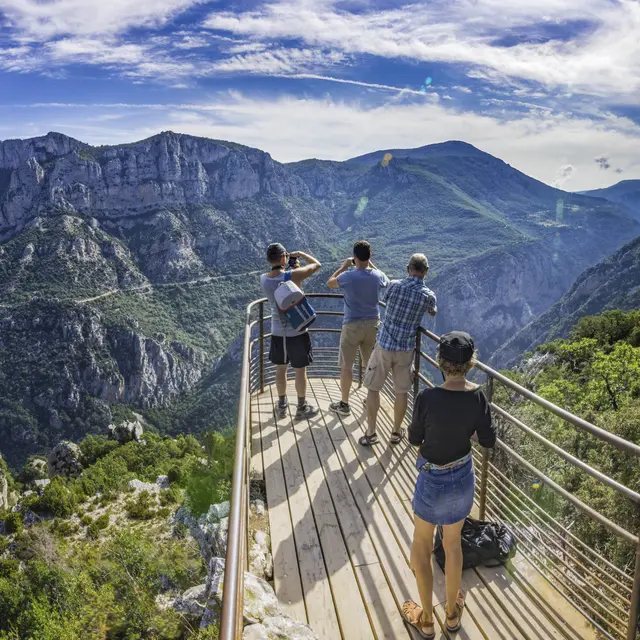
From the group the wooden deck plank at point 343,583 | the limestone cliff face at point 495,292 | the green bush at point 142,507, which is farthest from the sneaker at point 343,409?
the limestone cliff face at point 495,292

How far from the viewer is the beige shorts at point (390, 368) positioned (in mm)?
4477

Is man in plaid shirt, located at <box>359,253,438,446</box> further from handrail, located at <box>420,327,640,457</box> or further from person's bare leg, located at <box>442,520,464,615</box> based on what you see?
person's bare leg, located at <box>442,520,464,615</box>

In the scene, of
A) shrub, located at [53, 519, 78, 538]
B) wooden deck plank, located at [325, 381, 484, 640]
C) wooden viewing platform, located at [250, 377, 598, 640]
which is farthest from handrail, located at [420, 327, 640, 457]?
shrub, located at [53, 519, 78, 538]

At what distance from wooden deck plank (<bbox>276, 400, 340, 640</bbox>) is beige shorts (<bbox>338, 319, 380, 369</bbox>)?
122 cm

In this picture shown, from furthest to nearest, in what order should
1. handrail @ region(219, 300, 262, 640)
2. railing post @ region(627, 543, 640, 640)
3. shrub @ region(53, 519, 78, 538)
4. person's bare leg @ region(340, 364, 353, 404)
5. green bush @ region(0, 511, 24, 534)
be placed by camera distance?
green bush @ region(0, 511, 24, 534), shrub @ region(53, 519, 78, 538), person's bare leg @ region(340, 364, 353, 404), railing post @ region(627, 543, 640, 640), handrail @ region(219, 300, 262, 640)

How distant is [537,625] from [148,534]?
15815 millimetres

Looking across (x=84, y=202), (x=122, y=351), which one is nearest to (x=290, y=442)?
(x=122, y=351)

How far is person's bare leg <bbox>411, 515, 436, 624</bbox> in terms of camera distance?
249cm

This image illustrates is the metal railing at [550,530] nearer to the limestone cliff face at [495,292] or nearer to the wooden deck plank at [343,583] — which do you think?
the wooden deck plank at [343,583]

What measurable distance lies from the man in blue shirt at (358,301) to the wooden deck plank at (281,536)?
4.39ft

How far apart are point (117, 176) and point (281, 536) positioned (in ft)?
442

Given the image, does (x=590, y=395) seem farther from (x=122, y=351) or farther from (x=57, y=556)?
(x=122, y=351)

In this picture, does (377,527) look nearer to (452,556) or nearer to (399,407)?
(452,556)

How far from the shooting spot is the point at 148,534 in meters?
15.4
